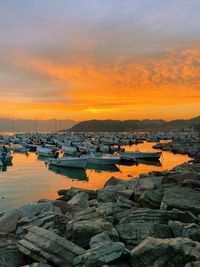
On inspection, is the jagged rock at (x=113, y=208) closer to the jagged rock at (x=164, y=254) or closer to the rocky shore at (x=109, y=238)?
the rocky shore at (x=109, y=238)

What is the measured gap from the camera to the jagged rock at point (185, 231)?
1016 cm

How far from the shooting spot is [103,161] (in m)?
51.2

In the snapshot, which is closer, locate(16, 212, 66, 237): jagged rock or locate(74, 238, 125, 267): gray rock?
locate(74, 238, 125, 267): gray rock

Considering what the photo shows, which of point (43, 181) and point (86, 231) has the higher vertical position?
point (86, 231)

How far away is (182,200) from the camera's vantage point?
13586mm

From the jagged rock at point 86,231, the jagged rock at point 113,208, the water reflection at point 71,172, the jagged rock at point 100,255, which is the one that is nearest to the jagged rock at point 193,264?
the jagged rock at point 100,255

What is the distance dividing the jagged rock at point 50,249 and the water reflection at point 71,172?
96.4 feet

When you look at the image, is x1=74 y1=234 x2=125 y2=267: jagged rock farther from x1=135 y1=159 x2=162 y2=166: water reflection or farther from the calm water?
x1=135 y1=159 x2=162 y2=166: water reflection

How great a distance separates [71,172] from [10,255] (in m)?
34.8

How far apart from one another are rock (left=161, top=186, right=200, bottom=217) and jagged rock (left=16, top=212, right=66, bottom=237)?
4130 mm

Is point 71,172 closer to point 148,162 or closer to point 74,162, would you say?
point 74,162

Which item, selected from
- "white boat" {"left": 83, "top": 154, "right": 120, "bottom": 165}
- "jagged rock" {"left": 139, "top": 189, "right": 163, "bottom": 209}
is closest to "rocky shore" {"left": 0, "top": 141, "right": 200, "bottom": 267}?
"jagged rock" {"left": 139, "top": 189, "right": 163, "bottom": 209}

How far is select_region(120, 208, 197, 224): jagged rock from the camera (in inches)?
443

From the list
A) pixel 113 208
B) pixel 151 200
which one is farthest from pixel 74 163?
pixel 113 208
